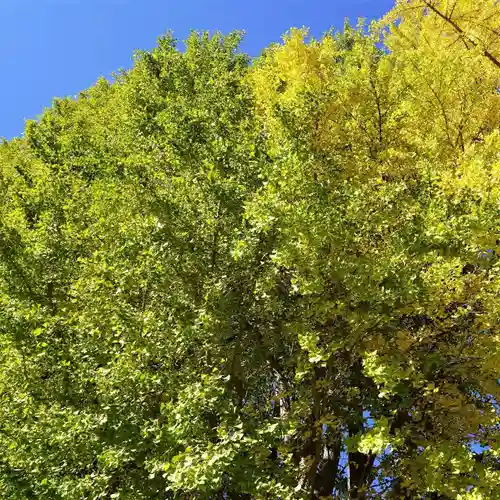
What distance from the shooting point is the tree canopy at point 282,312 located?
7137mm

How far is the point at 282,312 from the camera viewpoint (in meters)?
9.12

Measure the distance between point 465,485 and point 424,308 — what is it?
9.08 ft

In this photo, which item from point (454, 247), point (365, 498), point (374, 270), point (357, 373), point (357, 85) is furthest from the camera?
point (357, 85)

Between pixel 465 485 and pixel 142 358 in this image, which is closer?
pixel 465 485

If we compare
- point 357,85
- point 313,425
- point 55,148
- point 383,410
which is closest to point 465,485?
point 383,410

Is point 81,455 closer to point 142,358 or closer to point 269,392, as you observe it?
point 142,358

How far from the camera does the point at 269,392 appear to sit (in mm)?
11914

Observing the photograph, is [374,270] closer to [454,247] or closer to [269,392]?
[454,247]

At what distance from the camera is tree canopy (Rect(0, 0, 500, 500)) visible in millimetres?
7137

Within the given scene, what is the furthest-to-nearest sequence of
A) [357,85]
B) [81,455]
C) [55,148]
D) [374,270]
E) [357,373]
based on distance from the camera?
[55,148] < [357,85] < [357,373] < [374,270] < [81,455]

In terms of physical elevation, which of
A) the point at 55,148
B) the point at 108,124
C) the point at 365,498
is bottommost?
the point at 365,498

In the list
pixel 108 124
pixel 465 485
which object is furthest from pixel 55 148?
pixel 465 485

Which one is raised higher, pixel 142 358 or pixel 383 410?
pixel 142 358

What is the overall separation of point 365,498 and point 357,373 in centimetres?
239
